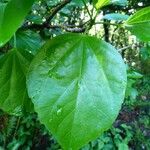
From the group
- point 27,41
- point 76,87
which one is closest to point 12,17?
point 76,87

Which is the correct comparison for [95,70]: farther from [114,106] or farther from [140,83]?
[140,83]

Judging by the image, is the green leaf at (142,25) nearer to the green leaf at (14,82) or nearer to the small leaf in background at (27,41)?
the green leaf at (14,82)

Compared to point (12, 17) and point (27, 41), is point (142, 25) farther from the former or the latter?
point (27, 41)

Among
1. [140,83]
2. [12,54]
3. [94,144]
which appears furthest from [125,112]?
[12,54]

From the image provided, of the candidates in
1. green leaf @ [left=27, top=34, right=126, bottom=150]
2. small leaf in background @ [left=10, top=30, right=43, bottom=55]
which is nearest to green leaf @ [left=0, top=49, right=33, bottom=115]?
green leaf @ [left=27, top=34, right=126, bottom=150]

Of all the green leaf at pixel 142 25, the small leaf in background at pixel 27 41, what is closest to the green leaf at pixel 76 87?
the green leaf at pixel 142 25

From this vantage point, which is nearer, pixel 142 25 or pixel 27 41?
pixel 142 25

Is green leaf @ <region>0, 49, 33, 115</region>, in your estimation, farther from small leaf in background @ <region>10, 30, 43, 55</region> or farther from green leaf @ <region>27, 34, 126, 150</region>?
small leaf in background @ <region>10, 30, 43, 55</region>
